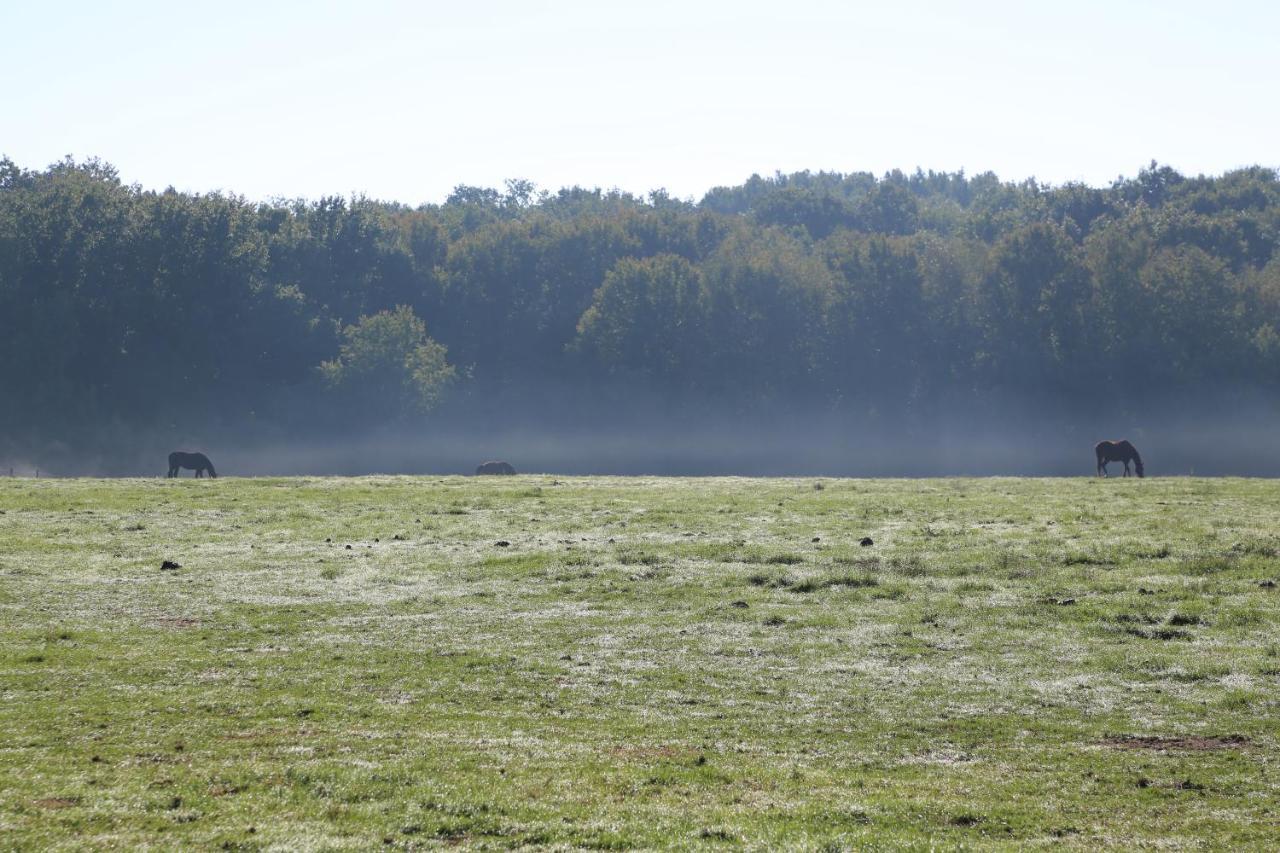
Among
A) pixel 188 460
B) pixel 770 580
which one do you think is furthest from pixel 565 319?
pixel 770 580

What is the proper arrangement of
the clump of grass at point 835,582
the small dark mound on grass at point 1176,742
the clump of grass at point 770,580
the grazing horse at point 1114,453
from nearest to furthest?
the small dark mound on grass at point 1176,742
the clump of grass at point 835,582
the clump of grass at point 770,580
the grazing horse at point 1114,453

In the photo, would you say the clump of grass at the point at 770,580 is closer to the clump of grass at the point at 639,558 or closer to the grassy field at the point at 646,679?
the grassy field at the point at 646,679

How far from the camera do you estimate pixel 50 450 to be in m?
102

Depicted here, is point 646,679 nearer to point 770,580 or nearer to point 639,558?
point 770,580

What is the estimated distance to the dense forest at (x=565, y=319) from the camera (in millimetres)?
108875

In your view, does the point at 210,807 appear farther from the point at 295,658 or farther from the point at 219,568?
the point at 219,568

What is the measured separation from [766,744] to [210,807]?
22.4 ft

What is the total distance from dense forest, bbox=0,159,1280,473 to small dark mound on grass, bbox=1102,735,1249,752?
99.8 m

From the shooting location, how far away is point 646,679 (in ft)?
66.0

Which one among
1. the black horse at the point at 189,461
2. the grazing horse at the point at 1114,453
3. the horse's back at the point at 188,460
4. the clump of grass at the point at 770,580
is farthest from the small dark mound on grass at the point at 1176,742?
the horse's back at the point at 188,460

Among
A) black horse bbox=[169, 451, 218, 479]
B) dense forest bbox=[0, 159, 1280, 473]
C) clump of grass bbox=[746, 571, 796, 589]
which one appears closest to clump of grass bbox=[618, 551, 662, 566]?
clump of grass bbox=[746, 571, 796, 589]

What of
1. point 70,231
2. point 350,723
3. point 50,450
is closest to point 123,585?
point 350,723

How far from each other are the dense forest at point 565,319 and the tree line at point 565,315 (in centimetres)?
23

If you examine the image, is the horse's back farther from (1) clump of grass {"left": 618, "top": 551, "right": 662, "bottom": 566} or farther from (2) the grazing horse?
(2) the grazing horse
